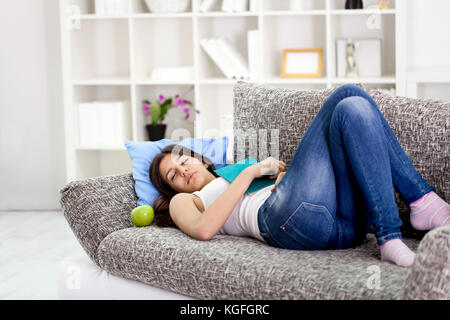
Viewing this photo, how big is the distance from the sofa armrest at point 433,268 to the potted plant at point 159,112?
258 centimetres

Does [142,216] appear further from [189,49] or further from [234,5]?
[189,49]

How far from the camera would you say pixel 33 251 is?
324 cm

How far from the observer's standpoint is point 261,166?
6.40 feet

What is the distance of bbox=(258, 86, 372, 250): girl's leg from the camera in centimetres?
174

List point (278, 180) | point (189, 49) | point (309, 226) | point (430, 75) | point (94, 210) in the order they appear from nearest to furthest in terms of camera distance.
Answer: point (309, 226) → point (278, 180) → point (94, 210) → point (430, 75) → point (189, 49)

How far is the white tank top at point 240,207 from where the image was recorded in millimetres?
1931

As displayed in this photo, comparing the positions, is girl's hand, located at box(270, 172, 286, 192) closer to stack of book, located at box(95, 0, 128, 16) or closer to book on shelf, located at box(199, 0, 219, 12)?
book on shelf, located at box(199, 0, 219, 12)

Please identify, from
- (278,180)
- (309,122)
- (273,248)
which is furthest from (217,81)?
(273,248)

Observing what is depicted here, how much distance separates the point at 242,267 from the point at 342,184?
36cm

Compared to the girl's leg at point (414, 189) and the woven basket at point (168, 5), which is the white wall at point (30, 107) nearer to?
the woven basket at point (168, 5)

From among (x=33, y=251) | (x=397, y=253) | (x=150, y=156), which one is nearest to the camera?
(x=397, y=253)

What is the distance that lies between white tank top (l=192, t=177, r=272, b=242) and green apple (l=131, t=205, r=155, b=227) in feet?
0.59
